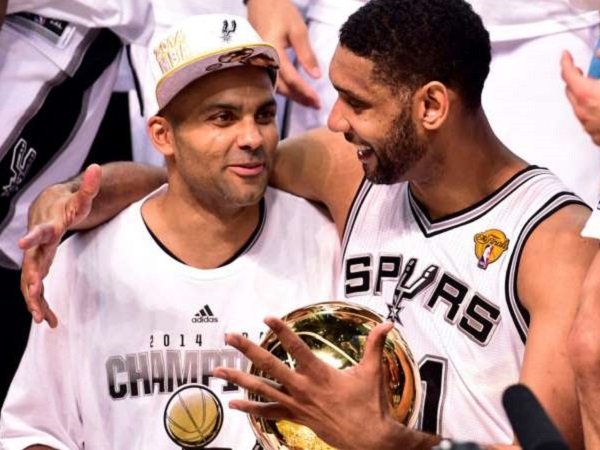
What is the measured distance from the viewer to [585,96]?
8.34 ft

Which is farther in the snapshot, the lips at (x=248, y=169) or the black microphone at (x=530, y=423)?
the lips at (x=248, y=169)

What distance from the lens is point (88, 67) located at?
3.95 m

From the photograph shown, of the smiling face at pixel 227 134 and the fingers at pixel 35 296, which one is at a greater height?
the smiling face at pixel 227 134

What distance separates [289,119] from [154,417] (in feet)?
3.86

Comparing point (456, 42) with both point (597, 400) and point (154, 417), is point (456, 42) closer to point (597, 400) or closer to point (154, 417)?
point (597, 400)

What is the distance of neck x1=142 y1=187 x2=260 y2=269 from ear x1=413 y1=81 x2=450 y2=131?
527mm

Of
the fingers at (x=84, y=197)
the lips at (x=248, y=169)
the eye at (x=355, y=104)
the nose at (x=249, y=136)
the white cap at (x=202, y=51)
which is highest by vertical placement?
the white cap at (x=202, y=51)

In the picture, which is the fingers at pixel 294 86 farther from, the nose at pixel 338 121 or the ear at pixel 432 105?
the ear at pixel 432 105

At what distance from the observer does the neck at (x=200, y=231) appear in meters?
3.28

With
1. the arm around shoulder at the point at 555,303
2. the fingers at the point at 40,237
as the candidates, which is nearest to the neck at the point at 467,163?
the arm around shoulder at the point at 555,303

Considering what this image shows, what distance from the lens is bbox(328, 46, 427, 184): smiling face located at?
10.0 feet

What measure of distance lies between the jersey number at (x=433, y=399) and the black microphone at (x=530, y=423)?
1.39 m

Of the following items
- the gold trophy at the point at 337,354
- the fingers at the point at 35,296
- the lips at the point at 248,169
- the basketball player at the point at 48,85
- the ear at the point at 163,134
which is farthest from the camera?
the basketball player at the point at 48,85

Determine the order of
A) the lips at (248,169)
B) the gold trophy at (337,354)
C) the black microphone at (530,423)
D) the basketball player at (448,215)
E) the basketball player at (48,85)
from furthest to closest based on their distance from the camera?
the basketball player at (48,85)
the lips at (248,169)
the basketball player at (448,215)
the gold trophy at (337,354)
the black microphone at (530,423)
